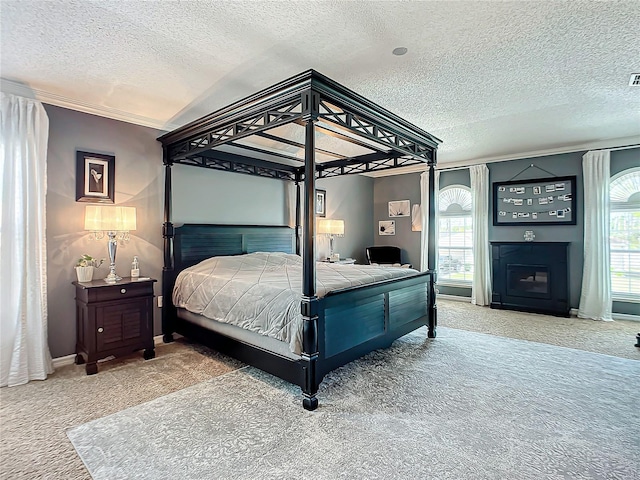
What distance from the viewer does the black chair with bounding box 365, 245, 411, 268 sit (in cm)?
713

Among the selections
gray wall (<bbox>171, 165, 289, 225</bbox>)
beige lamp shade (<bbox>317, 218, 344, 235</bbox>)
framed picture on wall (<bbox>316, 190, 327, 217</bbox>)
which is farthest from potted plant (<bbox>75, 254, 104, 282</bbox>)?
framed picture on wall (<bbox>316, 190, 327, 217</bbox>)

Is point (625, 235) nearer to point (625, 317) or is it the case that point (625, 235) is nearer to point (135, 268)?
point (625, 317)

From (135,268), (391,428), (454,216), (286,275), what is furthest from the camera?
(454,216)

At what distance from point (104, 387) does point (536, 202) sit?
641 centimetres

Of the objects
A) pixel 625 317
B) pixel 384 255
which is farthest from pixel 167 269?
pixel 625 317

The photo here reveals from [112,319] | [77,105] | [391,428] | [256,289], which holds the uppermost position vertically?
[77,105]

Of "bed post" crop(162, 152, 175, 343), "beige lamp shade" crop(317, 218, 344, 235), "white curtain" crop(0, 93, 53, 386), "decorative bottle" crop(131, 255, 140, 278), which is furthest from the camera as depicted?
"beige lamp shade" crop(317, 218, 344, 235)

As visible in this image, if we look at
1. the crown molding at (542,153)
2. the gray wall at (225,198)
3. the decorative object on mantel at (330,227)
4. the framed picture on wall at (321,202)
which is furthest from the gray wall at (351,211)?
the gray wall at (225,198)

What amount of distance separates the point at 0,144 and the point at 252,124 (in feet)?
7.18

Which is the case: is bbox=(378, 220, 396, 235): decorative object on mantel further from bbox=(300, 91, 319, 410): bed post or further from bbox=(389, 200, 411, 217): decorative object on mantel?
bbox=(300, 91, 319, 410): bed post

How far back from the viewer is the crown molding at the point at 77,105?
3039 mm

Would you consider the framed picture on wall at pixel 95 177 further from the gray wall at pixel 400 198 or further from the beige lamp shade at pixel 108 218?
the gray wall at pixel 400 198

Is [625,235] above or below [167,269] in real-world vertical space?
above

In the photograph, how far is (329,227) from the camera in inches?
238
